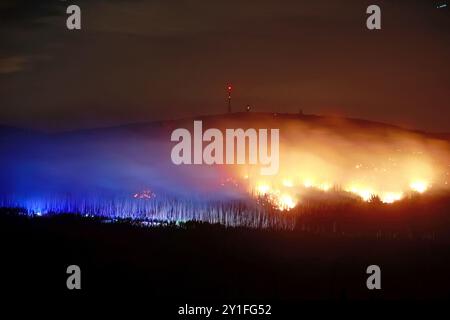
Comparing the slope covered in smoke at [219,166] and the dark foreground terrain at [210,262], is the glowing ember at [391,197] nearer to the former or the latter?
the slope covered in smoke at [219,166]

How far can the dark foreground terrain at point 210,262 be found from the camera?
11383 mm

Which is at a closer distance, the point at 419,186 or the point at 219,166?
the point at 419,186

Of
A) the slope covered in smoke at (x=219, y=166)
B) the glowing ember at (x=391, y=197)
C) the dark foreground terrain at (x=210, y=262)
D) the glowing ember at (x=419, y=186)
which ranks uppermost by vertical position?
the slope covered in smoke at (x=219, y=166)

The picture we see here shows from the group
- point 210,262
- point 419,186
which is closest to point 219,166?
→ point 419,186

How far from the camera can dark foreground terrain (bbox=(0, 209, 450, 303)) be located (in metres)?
11.4

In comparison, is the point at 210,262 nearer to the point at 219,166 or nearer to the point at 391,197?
the point at 391,197

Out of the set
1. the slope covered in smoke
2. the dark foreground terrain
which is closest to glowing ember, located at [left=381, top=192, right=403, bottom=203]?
the slope covered in smoke

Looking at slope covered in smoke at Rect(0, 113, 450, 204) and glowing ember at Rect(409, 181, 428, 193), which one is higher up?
slope covered in smoke at Rect(0, 113, 450, 204)

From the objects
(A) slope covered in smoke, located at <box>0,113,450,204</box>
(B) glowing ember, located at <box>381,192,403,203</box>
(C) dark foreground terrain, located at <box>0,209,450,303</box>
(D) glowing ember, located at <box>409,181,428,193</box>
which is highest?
(A) slope covered in smoke, located at <box>0,113,450,204</box>

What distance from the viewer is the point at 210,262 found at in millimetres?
13070

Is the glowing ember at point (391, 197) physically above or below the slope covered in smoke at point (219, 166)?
below

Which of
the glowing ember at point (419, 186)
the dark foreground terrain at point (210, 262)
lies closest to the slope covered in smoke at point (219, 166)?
the glowing ember at point (419, 186)

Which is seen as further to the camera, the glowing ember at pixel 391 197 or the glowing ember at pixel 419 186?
the glowing ember at pixel 419 186

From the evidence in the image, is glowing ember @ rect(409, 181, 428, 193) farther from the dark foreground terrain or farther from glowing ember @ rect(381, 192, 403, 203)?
the dark foreground terrain
